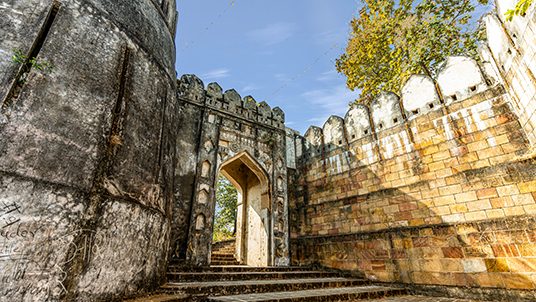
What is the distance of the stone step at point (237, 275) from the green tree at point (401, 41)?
6380 millimetres

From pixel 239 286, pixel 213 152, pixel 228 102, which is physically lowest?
pixel 239 286

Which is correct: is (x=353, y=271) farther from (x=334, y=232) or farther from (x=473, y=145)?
(x=473, y=145)

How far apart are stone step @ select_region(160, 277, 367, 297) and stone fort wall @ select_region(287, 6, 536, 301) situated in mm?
1218

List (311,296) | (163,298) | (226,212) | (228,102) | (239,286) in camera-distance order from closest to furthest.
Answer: (163,298) → (311,296) → (239,286) → (228,102) → (226,212)

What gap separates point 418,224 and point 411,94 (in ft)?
9.19

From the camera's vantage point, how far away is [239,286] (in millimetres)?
3547

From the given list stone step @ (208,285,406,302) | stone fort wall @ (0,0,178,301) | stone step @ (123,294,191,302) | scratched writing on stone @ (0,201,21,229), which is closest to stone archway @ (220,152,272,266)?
→ stone step @ (208,285,406,302)

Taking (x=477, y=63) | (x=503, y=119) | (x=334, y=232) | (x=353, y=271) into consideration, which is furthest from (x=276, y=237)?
(x=477, y=63)

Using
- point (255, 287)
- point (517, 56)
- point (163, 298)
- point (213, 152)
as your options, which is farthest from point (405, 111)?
point (163, 298)

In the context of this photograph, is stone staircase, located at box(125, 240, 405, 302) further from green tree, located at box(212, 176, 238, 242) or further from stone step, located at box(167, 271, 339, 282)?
green tree, located at box(212, 176, 238, 242)

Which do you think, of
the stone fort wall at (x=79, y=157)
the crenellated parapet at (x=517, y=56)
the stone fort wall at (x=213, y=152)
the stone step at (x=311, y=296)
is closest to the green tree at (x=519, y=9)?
the crenellated parapet at (x=517, y=56)

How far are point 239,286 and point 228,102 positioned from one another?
4818mm

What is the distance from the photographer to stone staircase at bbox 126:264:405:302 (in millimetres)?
3031

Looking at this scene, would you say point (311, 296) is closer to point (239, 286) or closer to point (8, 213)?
point (239, 286)
